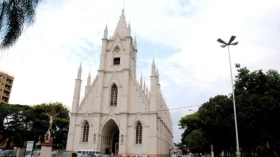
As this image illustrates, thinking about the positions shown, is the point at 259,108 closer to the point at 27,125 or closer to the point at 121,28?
the point at 121,28

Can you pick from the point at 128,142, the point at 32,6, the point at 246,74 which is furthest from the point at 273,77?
the point at 32,6

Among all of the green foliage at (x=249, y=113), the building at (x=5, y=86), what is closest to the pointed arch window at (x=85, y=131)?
the green foliage at (x=249, y=113)

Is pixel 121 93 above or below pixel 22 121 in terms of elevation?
above

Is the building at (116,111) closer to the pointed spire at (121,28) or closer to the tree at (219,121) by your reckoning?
the pointed spire at (121,28)

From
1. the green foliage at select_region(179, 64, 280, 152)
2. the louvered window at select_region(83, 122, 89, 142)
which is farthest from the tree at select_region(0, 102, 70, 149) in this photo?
the green foliage at select_region(179, 64, 280, 152)

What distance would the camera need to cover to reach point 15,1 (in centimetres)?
947

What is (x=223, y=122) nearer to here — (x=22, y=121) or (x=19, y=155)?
(x=19, y=155)

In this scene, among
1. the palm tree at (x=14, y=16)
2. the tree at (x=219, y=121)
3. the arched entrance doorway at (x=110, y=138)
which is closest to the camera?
the palm tree at (x=14, y=16)

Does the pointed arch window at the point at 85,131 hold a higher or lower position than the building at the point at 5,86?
lower

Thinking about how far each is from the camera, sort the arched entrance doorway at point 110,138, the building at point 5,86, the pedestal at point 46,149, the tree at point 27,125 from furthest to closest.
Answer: the building at point 5,86 < the tree at point 27,125 < the arched entrance doorway at point 110,138 < the pedestal at point 46,149

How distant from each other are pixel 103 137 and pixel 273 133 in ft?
77.2

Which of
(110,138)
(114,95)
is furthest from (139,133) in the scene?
(114,95)

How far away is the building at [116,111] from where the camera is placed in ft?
116

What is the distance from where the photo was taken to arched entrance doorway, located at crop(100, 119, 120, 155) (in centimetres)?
3753
